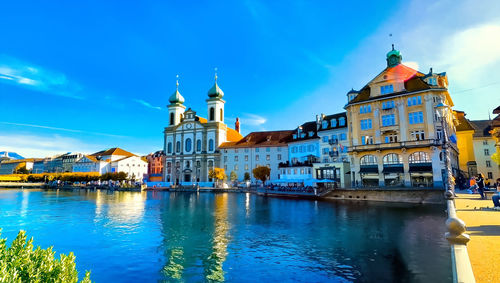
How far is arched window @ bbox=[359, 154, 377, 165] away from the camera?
46.4 meters

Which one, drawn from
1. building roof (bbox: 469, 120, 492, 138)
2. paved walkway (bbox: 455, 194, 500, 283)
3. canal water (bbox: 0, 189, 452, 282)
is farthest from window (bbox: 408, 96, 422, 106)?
paved walkway (bbox: 455, 194, 500, 283)

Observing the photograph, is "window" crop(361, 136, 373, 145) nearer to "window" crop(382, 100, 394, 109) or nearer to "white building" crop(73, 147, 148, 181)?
"window" crop(382, 100, 394, 109)

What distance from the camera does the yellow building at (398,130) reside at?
41.8 meters

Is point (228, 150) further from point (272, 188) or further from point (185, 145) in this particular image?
point (272, 188)

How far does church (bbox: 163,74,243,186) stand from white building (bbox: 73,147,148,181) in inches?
1471

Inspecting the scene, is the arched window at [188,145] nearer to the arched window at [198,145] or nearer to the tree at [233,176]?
the arched window at [198,145]

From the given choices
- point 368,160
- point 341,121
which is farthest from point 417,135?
point 341,121

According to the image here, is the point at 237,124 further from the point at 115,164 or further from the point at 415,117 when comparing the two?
the point at 415,117

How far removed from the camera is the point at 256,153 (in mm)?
80625

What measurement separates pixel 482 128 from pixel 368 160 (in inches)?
1401

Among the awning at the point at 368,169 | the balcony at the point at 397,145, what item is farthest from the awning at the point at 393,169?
the balcony at the point at 397,145

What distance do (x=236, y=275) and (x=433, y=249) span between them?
10696mm

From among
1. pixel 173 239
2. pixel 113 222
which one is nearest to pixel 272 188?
pixel 113 222

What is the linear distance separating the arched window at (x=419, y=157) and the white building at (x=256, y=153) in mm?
34878
